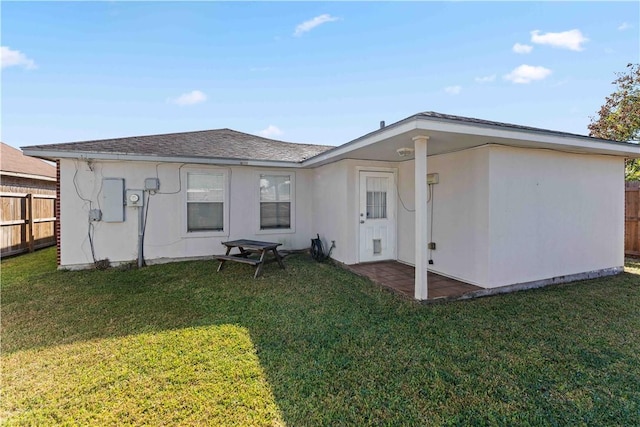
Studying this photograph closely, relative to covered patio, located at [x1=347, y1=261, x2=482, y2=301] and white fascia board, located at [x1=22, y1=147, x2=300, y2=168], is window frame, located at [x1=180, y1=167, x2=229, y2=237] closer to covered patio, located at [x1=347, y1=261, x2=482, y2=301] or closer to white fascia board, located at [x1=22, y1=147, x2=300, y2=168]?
white fascia board, located at [x1=22, y1=147, x2=300, y2=168]

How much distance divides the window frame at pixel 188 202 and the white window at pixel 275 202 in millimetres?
925

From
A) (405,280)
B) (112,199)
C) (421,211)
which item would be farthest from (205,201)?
(421,211)

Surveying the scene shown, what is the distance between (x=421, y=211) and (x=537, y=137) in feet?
7.35

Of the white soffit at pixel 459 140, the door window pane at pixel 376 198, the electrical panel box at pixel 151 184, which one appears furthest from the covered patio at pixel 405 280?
the electrical panel box at pixel 151 184

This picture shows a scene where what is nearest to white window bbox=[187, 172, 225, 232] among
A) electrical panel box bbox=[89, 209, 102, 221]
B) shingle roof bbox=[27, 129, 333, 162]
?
shingle roof bbox=[27, 129, 333, 162]

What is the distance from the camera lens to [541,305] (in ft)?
14.4

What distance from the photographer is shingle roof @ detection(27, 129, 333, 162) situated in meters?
6.56

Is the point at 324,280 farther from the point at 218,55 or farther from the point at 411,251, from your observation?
the point at 218,55

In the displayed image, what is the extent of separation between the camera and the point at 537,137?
15.2ft

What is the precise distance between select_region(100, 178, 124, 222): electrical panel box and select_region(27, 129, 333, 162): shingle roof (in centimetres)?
74

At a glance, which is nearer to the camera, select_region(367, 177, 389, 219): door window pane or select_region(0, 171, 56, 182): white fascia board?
select_region(367, 177, 389, 219): door window pane

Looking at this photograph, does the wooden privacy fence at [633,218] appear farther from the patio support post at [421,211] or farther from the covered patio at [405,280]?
the patio support post at [421,211]

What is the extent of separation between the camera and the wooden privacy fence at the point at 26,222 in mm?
8207

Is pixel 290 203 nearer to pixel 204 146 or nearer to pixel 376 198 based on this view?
pixel 376 198
